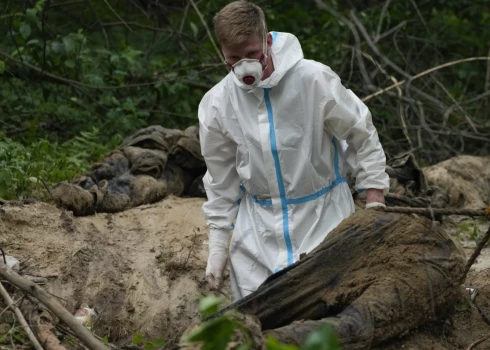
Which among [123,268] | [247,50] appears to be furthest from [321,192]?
[123,268]

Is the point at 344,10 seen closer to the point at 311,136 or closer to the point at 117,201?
the point at 117,201

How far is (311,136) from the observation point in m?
4.27

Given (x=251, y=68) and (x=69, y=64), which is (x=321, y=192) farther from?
(x=69, y=64)

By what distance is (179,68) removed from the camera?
868cm

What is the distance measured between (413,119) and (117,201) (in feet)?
12.0

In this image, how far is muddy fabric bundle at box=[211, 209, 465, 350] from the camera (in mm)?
3787

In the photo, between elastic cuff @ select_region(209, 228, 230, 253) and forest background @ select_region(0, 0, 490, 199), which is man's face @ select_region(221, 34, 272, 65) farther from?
forest background @ select_region(0, 0, 490, 199)

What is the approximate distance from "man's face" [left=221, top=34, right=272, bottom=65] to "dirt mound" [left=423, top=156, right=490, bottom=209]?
3030 millimetres

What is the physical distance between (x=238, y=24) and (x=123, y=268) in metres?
1.72

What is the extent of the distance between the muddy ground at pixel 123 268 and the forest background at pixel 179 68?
90 cm

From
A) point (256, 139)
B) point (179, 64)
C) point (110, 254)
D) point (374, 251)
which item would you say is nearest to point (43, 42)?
point (179, 64)

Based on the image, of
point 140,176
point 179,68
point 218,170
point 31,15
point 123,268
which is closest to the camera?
point 218,170

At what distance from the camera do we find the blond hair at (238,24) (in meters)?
4.05

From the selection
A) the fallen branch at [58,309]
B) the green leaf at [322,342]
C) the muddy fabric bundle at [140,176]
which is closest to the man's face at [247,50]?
the fallen branch at [58,309]
